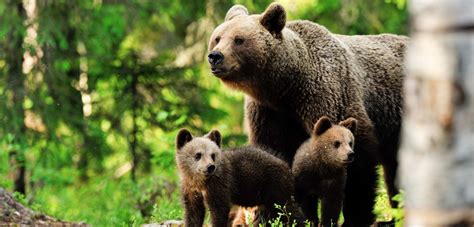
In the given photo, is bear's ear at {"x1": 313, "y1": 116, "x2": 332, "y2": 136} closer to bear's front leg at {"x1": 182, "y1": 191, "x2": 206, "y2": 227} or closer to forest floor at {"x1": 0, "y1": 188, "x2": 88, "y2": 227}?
bear's front leg at {"x1": 182, "y1": 191, "x2": 206, "y2": 227}

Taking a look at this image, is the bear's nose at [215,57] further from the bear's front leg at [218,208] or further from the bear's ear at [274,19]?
the bear's front leg at [218,208]

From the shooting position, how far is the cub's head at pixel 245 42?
824 centimetres

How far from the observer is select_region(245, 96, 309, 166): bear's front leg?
8836mm

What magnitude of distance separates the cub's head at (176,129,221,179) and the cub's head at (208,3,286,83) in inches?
32.1

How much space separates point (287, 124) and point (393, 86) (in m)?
1.41

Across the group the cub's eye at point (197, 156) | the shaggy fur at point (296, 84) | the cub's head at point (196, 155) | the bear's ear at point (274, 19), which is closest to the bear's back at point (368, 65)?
the shaggy fur at point (296, 84)

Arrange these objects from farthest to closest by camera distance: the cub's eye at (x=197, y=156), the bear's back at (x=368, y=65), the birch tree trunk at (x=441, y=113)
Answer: the bear's back at (x=368, y=65)
the cub's eye at (x=197, y=156)
the birch tree trunk at (x=441, y=113)

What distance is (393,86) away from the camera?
31.1 feet

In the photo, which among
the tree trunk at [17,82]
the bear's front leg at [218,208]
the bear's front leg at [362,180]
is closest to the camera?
the bear's front leg at [218,208]

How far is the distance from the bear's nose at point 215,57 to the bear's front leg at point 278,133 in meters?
0.96

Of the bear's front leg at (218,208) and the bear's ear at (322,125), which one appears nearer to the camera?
the bear's front leg at (218,208)

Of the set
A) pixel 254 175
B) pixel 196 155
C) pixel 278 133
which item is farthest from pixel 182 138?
pixel 278 133

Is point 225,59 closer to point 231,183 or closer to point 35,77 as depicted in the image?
point 231,183

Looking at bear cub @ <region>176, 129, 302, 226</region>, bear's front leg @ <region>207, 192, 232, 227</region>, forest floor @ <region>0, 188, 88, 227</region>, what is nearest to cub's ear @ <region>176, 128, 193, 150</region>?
bear cub @ <region>176, 129, 302, 226</region>
